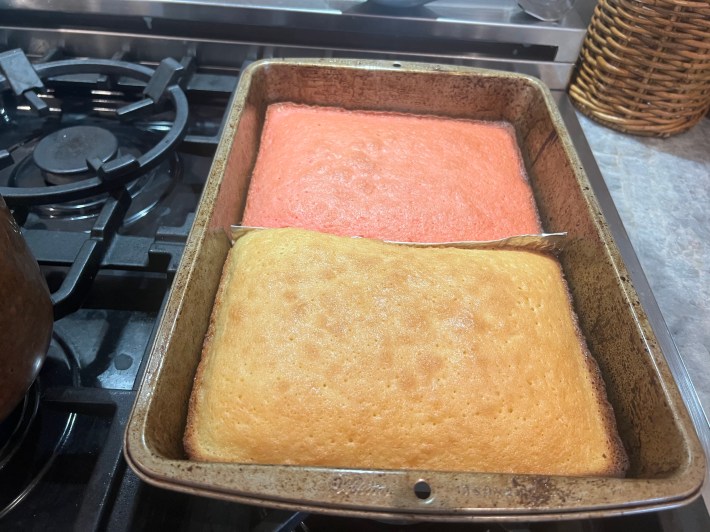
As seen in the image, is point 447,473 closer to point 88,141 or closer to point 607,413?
point 607,413

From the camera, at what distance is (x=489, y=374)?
732mm

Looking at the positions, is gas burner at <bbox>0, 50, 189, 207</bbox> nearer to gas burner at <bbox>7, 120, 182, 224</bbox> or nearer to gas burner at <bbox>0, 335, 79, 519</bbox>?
gas burner at <bbox>7, 120, 182, 224</bbox>

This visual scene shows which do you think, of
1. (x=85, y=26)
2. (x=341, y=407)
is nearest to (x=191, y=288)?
(x=341, y=407)

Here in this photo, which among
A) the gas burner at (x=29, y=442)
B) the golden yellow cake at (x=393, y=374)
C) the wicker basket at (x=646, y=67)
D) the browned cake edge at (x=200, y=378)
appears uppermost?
the wicker basket at (x=646, y=67)

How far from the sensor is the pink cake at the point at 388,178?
1.02m

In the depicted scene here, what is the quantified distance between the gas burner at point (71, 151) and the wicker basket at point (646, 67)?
4.19 feet

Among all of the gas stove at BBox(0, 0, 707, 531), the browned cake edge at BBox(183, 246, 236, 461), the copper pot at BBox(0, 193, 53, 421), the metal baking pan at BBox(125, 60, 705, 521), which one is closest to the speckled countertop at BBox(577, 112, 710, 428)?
the gas stove at BBox(0, 0, 707, 531)

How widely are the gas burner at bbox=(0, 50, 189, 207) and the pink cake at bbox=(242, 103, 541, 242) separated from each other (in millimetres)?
235

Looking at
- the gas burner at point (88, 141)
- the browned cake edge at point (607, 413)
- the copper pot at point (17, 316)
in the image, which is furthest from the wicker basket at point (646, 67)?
the copper pot at point (17, 316)

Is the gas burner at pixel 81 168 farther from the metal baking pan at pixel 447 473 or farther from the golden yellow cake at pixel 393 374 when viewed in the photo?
the golden yellow cake at pixel 393 374

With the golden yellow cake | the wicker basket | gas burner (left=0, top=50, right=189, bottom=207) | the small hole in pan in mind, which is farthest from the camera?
the wicker basket

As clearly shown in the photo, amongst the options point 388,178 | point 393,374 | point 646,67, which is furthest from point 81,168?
point 646,67

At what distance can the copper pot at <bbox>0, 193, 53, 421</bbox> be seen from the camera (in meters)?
0.60

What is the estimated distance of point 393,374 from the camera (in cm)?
72
